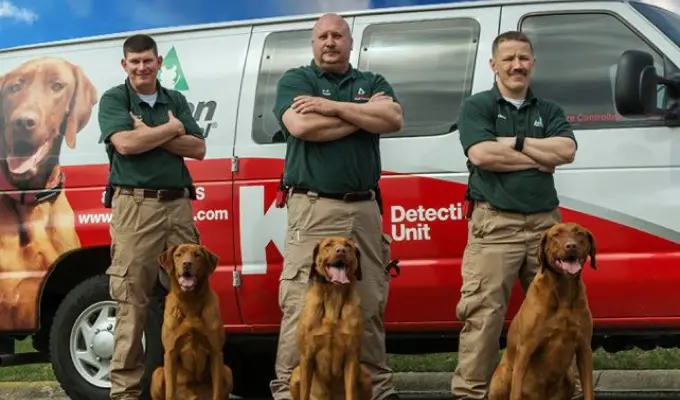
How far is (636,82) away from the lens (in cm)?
523

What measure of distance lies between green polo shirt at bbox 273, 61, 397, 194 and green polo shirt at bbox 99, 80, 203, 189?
640 mm

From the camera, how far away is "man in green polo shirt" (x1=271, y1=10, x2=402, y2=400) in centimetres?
519

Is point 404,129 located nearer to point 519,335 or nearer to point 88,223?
point 519,335

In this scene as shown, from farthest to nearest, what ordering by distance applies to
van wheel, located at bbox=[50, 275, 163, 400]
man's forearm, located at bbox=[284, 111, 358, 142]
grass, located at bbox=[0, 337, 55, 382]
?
grass, located at bbox=[0, 337, 55, 382] → van wheel, located at bbox=[50, 275, 163, 400] → man's forearm, located at bbox=[284, 111, 358, 142]

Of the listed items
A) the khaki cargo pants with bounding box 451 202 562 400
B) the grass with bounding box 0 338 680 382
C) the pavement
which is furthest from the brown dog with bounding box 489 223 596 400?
the grass with bounding box 0 338 680 382

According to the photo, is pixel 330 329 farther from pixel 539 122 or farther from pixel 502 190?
pixel 539 122

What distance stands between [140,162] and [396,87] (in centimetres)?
153

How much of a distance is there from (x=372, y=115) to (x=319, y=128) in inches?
10.6

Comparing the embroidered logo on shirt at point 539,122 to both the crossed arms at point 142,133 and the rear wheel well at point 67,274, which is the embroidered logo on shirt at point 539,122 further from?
the rear wheel well at point 67,274

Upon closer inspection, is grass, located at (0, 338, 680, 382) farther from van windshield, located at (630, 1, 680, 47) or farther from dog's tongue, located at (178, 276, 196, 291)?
dog's tongue, located at (178, 276, 196, 291)

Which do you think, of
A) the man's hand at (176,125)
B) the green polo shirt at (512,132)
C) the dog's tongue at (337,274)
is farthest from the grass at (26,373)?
the green polo shirt at (512,132)

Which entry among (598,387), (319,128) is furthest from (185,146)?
(598,387)

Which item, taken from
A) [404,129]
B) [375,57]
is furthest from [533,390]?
[375,57]

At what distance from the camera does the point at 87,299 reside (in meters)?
6.47
